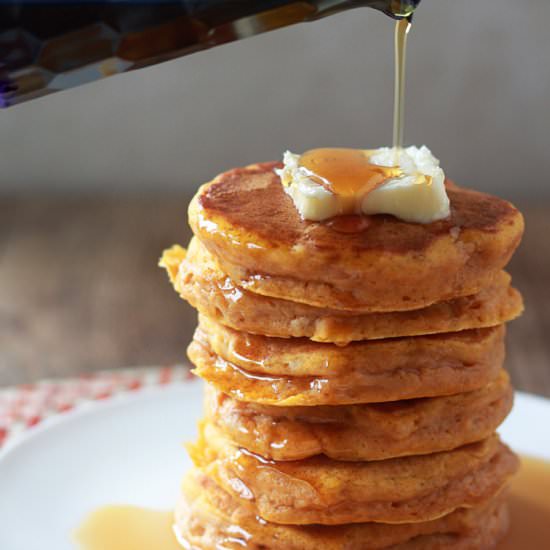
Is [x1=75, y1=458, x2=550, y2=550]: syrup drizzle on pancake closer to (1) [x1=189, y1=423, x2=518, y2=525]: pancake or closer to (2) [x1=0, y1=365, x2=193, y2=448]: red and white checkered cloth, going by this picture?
(1) [x1=189, y1=423, x2=518, y2=525]: pancake

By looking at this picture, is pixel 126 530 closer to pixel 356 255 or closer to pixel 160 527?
pixel 160 527

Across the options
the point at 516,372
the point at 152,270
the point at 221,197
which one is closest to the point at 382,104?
the point at 152,270

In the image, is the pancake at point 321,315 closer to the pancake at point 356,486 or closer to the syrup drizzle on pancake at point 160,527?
the pancake at point 356,486

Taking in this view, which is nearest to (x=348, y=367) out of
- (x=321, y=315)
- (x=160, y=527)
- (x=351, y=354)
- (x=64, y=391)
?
(x=351, y=354)

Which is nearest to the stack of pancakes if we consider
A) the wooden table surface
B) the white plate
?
the white plate

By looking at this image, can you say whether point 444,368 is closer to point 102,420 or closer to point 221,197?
point 221,197

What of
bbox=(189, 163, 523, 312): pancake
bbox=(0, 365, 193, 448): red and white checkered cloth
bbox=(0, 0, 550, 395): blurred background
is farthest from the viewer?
bbox=(0, 0, 550, 395): blurred background
